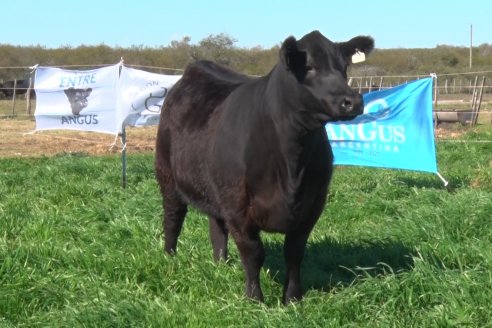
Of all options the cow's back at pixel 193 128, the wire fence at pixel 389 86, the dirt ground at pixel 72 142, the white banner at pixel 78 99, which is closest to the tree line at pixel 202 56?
the wire fence at pixel 389 86

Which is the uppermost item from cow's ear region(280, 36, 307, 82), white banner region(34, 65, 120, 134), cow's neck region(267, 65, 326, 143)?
cow's ear region(280, 36, 307, 82)

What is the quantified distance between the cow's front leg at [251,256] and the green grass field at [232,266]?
10 centimetres

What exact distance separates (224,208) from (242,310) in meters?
0.76

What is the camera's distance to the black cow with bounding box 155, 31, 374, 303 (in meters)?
4.54

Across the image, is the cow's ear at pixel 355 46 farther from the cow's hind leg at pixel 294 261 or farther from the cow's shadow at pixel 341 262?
the cow's shadow at pixel 341 262

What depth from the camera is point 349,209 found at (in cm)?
819

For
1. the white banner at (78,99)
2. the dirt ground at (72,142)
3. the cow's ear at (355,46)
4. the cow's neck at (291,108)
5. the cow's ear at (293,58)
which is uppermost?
the cow's ear at (355,46)

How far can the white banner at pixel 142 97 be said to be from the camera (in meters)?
11.3

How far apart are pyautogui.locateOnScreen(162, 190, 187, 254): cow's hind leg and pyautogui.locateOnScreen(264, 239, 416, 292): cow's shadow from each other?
780 millimetres

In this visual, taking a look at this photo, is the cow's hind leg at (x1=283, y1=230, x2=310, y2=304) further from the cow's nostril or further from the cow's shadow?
the cow's nostril

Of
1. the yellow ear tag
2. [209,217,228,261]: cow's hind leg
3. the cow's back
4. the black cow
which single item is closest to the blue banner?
the cow's back

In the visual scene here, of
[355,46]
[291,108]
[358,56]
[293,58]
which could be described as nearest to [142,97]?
[358,56]

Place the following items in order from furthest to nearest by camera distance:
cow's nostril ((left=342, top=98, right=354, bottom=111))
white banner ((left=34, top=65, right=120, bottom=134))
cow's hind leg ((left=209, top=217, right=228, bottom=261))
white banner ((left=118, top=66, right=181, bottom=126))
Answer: white banner ((left=34, top=65, right=120, bottom=134)) → white banner ((left=118, top=66, right=181, bottom=126)) → cow's hind leg ((left=209, top=217, right=228, bottom=261)) → cow's nostril ((left=342, top=98, right=354, bottom=111))

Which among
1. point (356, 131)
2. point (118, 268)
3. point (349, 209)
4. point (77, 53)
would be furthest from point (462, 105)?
point (77, 53)
